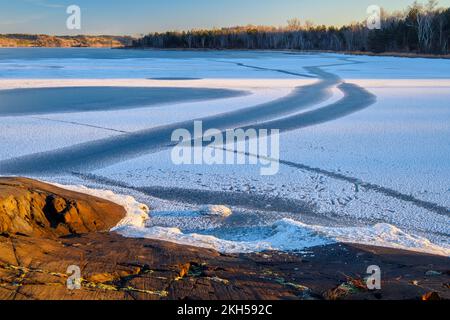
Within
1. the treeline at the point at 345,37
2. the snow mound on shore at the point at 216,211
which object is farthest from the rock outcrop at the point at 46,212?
the treeline at the point at 345,37

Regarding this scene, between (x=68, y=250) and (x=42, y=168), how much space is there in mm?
3352

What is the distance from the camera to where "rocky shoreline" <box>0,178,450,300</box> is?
247cm

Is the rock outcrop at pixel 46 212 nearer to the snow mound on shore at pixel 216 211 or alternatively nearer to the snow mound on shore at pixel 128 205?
the snow mound on shore at pixel 128 205

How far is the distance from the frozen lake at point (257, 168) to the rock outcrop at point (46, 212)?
0.27m

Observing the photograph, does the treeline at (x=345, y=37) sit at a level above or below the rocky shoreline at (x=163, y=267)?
above

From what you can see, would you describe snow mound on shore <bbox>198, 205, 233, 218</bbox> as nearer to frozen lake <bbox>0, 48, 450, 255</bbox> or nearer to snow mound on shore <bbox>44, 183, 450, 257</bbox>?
frozen lake <bbox>0, 48, 450, 255</bbox>

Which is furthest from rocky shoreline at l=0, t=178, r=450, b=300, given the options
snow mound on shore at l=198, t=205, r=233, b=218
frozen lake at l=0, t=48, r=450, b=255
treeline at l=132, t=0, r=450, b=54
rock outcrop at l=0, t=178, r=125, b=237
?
treeline at l=132, t=0, r=450, b=54

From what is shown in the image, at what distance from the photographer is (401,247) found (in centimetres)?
361

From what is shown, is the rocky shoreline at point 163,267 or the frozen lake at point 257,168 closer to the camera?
the rocky shoreline at point 163,267

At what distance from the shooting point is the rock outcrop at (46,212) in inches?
139

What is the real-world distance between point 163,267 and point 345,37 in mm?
64923

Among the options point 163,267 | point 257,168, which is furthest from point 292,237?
point 257,168

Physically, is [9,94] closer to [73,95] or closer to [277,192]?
[73,95]

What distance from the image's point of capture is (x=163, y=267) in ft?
9.41
